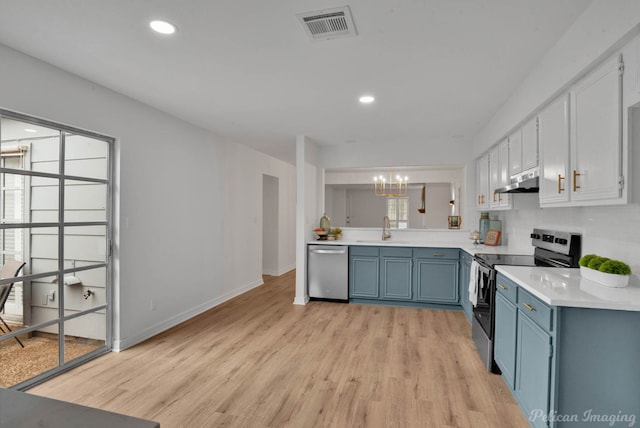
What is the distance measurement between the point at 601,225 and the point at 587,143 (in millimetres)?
753

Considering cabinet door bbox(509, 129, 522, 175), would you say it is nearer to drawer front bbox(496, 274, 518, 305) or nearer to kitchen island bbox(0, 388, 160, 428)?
drawer front bbox(496, 274, 518, 305)

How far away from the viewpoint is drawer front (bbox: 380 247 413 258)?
4.92 meters

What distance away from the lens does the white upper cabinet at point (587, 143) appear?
177 cm

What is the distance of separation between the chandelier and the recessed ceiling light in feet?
13.5

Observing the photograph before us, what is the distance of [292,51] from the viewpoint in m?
2.49

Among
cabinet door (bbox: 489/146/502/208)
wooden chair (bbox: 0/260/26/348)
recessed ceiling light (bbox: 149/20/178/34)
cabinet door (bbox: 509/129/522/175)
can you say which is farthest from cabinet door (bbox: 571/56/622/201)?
wooden chair (bbox: 0/260/26/348)

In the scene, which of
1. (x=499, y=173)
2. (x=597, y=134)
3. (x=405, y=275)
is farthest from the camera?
(x=405, y=275)

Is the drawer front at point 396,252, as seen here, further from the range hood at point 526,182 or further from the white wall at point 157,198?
the white wall at point 157,198

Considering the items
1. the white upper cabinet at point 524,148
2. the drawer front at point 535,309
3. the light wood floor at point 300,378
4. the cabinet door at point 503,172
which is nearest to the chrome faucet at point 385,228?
the light wood floor at point 300,378

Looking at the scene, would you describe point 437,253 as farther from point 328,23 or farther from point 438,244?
point 328,23

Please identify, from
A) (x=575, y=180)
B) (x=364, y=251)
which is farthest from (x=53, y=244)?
(x=575, y=180)

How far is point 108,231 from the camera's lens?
3.33 meters

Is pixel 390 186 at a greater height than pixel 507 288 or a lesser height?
greater

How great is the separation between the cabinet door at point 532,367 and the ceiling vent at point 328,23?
6.85 ft
